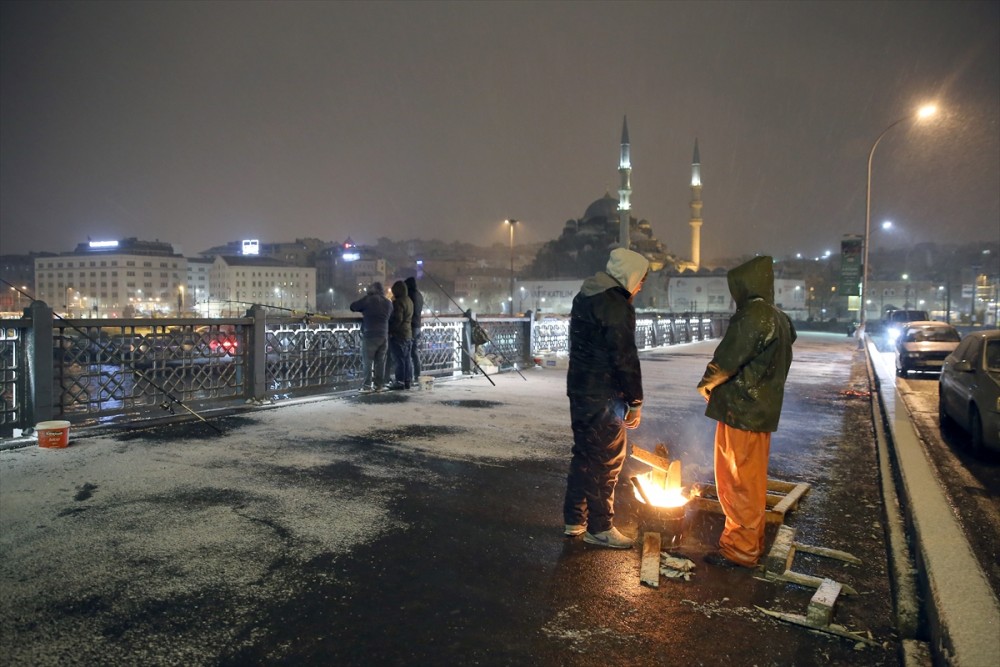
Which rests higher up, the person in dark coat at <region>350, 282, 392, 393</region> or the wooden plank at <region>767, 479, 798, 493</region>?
the person in dark coat at <region>350, 282, 392, 393</region>

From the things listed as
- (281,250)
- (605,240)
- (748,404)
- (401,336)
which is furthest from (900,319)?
(281,250)

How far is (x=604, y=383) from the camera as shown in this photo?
4355mm

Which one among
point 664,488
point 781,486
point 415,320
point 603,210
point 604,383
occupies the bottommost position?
point 781,486

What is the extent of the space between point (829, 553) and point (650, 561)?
1.35 m

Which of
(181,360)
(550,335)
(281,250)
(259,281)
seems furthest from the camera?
(281,250)

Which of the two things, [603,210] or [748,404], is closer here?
[748,404]

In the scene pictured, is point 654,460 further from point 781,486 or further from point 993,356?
point 993,356

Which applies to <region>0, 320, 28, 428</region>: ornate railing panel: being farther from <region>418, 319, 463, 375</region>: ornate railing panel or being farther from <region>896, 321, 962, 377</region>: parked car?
<region>896, 321, 962, 377</region>: parked car

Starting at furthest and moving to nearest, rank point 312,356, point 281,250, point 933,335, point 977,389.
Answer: point 281,250
point 933,335
point 312,356
point 977,389

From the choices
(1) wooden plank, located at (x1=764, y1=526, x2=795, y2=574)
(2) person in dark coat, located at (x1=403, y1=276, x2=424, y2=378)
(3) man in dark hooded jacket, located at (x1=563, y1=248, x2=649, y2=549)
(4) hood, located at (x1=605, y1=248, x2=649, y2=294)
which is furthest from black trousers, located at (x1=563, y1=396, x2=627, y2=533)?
(2) person in dark coat, located at (x1=403, y1=276, x2=424, y2=378)

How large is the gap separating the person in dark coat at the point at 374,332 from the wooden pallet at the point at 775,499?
7642mm

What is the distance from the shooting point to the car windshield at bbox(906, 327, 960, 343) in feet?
65.2

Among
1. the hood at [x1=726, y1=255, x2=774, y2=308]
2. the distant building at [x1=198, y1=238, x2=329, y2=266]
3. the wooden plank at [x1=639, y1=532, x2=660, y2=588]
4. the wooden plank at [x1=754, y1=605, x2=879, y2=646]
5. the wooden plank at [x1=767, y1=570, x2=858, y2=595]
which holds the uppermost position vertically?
the distant building at [x1=198, y1=238, x2=329, y2=266]

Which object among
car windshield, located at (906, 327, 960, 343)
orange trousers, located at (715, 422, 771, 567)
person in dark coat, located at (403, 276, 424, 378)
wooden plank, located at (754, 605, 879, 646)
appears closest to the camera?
wooden plank, located at (754, 605, 879, 646)
